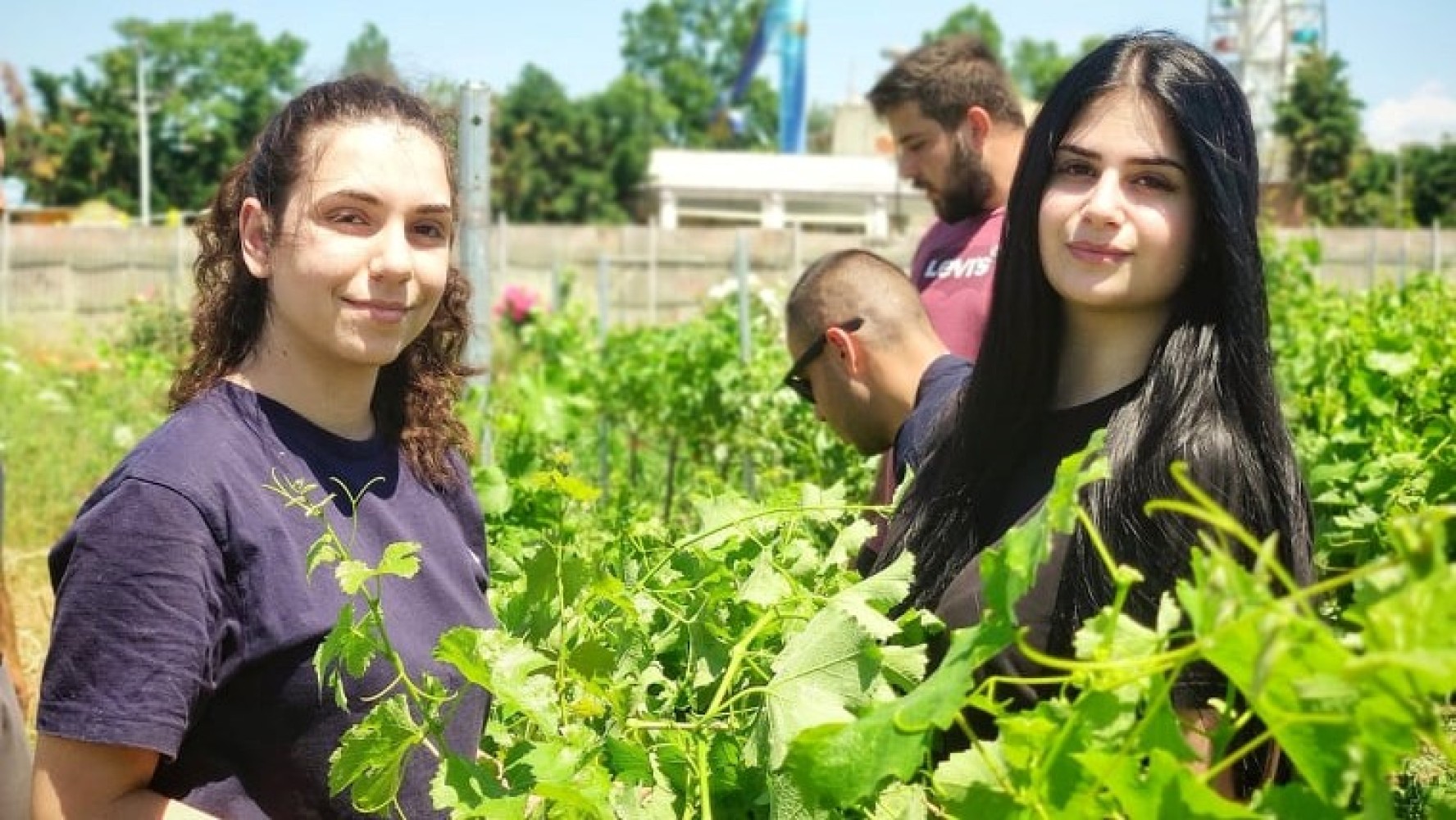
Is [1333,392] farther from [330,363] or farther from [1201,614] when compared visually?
[1201,614]

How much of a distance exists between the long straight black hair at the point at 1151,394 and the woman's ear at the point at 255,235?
0.83 meters

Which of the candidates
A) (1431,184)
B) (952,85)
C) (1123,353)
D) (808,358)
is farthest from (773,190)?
(1123,353)

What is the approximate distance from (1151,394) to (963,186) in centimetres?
274

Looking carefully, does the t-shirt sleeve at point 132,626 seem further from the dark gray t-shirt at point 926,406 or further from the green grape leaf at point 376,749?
the dark gray t-shirt at point 926,406

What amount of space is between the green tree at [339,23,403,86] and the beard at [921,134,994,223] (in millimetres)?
2176

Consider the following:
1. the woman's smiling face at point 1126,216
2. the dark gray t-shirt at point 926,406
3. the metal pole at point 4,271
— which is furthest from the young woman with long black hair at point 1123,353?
the metal pole at point 4,271

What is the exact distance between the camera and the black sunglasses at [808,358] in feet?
10.2

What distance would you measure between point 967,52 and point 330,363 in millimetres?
3012

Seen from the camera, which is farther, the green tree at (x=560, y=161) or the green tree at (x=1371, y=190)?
the green tree at (x=560, y=161)

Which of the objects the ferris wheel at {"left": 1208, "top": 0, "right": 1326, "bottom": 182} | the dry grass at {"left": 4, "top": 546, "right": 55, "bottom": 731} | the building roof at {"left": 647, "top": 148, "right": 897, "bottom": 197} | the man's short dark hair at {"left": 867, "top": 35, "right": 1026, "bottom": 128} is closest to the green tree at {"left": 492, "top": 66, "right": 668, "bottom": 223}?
the building roof at {"left": 647, "top": 148, "right": 897, "bottom": 197}

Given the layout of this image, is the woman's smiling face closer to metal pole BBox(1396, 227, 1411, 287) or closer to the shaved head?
the shaved head

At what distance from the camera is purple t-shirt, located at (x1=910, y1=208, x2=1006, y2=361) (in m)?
4.09

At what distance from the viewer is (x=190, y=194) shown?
5128cm

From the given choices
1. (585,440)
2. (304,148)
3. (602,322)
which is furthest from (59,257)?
(304,148)
